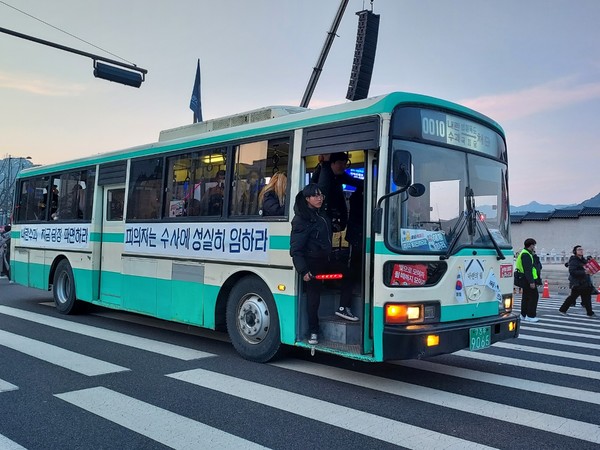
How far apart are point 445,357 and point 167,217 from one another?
443 cm

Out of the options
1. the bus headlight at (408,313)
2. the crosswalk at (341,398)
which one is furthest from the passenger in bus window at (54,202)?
the bus headlight at (408,313)

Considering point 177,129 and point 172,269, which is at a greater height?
point 177,129

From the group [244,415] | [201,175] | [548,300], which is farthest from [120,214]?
[548,300]

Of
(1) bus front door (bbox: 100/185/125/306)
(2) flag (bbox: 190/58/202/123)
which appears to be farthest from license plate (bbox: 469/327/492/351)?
(2) flag (bbox: 190/58/202/123)

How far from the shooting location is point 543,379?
6.39m

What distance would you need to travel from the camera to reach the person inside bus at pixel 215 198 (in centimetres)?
735

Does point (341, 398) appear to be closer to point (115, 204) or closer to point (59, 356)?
point (59, 356)

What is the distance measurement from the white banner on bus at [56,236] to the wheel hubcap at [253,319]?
4.40m

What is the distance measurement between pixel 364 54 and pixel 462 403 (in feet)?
37.2

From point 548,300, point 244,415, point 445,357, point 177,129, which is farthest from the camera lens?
point 548,300

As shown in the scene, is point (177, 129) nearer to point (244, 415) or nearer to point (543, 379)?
Answer: point (244, 415)

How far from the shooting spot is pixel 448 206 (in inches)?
235

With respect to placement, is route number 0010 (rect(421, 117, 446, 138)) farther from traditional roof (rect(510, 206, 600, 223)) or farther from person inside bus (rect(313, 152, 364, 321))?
traditional roof (rect(510, 206, 600, 223))

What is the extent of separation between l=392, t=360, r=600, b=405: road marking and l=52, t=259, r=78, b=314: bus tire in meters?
6.57
